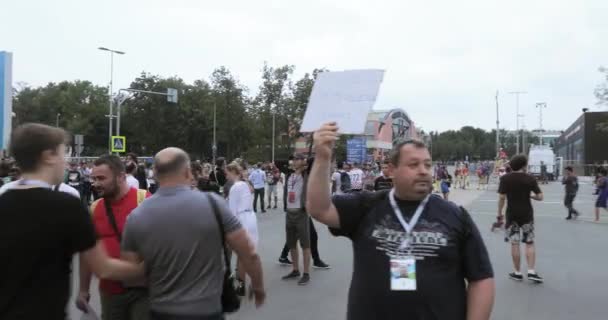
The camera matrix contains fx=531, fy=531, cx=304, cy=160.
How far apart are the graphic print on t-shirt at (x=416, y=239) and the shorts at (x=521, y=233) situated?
571 centimetres

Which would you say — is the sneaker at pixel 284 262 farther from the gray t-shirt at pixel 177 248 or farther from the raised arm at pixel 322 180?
the raised arm at pixel 322 180

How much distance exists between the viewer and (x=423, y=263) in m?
2.40

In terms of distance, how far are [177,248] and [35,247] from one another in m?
0.83

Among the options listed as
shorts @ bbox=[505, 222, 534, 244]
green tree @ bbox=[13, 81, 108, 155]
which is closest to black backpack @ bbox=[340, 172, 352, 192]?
shorts @ bbox=[505, 222, 534, 244]

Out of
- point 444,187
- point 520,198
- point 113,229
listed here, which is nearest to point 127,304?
point 113,229

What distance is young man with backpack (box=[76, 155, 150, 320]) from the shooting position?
333 centimetres

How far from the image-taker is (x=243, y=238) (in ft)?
10.1

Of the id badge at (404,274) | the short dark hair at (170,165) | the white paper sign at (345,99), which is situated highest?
the white paper sign at (345,99)

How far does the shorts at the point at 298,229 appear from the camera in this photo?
25.5 feet

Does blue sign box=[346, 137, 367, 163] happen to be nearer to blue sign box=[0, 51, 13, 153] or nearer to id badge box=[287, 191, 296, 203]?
blue sign box=[0, 51, 13, 153]

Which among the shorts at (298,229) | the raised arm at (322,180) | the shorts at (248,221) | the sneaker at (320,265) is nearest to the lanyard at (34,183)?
the raised arm at (322,180)

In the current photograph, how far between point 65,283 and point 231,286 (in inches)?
46.6

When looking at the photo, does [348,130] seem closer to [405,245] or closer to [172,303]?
[405,245]

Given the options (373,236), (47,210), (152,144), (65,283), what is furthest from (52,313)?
(152,144)
